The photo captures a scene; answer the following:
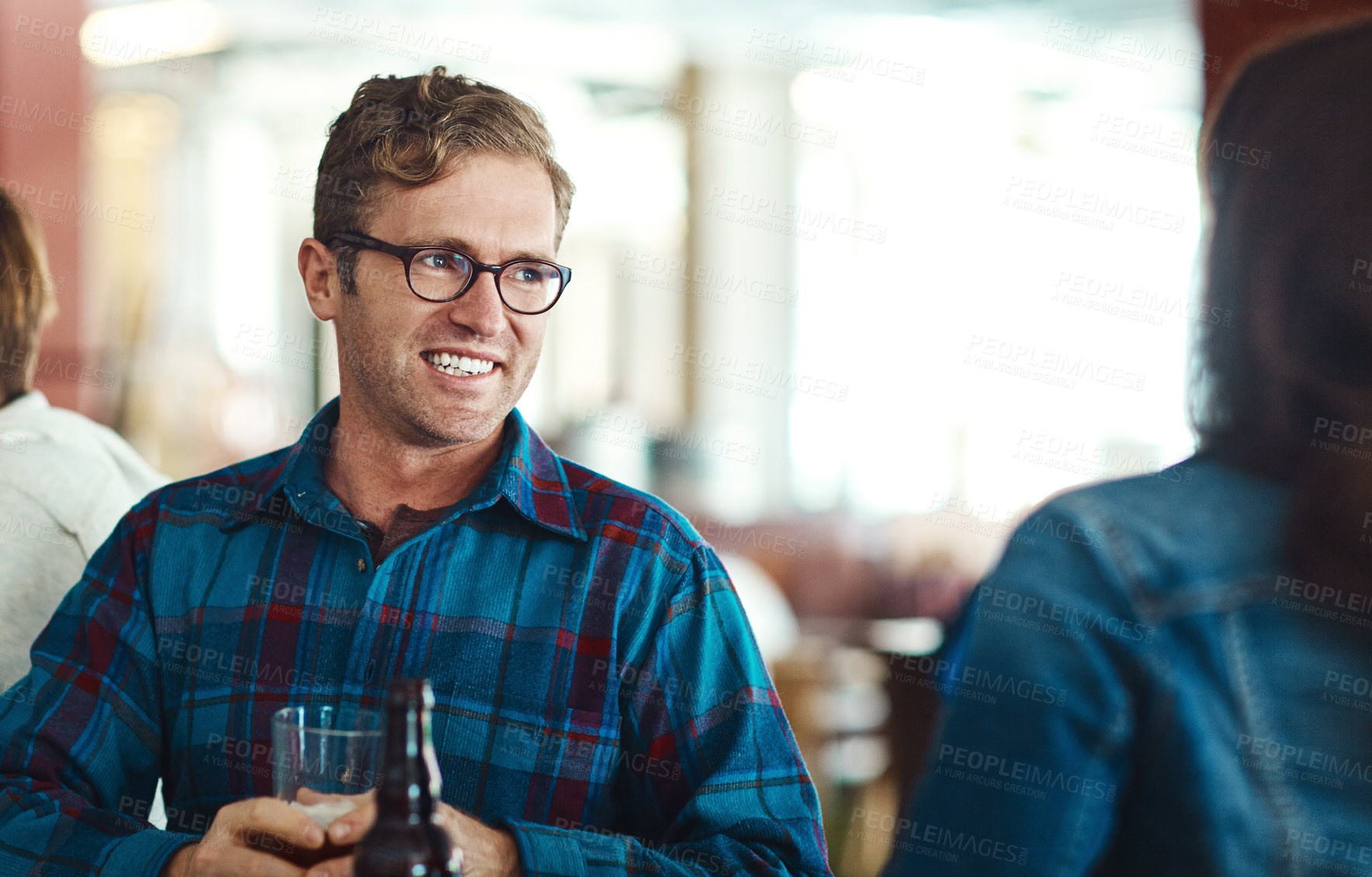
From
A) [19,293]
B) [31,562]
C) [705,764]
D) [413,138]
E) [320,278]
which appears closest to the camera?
[705,764]

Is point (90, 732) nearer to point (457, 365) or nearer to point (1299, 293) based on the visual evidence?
point (457, 365)

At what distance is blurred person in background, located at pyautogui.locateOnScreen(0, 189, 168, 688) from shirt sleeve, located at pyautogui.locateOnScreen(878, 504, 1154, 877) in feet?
3.96

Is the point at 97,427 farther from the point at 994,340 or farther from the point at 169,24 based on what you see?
the point at 994,340

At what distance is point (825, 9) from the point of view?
6.55m

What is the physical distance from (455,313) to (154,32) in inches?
212

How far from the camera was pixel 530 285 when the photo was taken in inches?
51.8

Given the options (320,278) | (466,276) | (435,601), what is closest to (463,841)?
(435,601)

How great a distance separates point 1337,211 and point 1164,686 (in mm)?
449

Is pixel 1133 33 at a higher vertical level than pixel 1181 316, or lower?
higher

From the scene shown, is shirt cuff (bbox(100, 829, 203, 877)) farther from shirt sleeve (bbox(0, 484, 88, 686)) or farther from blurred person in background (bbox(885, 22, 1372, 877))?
blurred person in background (bbox(885, 22, 1372, 877))

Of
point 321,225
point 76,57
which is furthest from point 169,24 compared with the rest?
point 321,225

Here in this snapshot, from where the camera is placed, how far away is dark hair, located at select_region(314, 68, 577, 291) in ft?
4.22

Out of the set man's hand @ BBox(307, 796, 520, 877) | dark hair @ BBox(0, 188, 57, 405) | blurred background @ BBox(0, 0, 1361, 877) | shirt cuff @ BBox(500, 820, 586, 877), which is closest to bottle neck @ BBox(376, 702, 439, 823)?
man's hand @ BBox(307, 796, 520, 877)

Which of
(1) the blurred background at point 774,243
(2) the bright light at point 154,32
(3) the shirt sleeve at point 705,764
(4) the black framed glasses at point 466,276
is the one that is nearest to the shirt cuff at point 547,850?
(3) the shirt sleeve at point 705,764
